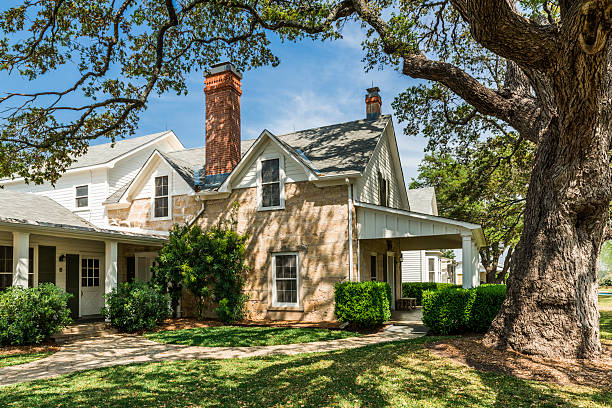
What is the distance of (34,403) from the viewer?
5.46 meters

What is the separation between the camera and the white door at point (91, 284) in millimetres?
15383

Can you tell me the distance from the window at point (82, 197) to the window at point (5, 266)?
677 cm

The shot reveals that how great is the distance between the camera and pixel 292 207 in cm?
1408

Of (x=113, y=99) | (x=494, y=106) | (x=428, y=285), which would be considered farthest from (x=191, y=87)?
(x=428, y=285)

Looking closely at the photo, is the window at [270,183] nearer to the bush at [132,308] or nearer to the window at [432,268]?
the bush at [132,308]

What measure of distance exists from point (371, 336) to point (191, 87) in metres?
9.26

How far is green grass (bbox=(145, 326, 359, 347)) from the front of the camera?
10.3m

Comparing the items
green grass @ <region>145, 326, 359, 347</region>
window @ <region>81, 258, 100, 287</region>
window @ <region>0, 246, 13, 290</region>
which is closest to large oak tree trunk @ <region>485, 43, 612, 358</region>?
green grass @ <region>145, 326, 359, 347</region>

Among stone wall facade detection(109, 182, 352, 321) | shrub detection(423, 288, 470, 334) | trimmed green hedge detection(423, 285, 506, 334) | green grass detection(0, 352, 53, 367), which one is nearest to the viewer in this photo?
green grass detection(0, 352, 53, 367)

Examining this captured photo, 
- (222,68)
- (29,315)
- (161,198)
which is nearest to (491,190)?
(222,68)

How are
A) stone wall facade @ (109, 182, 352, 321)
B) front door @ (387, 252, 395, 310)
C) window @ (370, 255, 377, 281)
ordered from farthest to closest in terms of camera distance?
front door @ (387, 252, 395, 310) < window @ (370, 255, 377, 281) < stone wall facade @ (109, 182, 352, 321)

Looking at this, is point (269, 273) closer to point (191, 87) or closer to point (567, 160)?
point (191, 87)

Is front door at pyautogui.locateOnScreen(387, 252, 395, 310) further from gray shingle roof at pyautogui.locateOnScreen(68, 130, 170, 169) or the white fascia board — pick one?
gray shingle roof at pyautogui.locateOnScreen(68, 130, 170, 169)

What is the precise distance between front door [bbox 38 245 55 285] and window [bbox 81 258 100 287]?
126 cm
